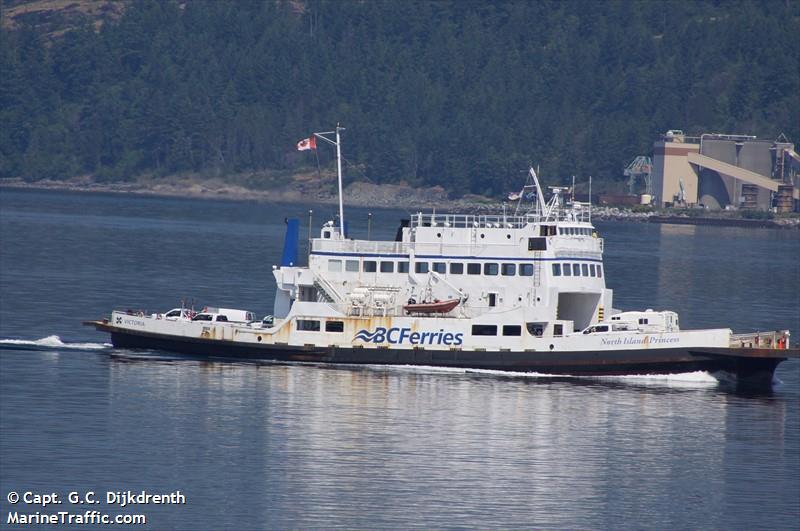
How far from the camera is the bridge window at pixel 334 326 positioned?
59219mm

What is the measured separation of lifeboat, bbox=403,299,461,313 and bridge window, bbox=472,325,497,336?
1.22 m

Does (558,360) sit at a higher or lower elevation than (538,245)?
lower

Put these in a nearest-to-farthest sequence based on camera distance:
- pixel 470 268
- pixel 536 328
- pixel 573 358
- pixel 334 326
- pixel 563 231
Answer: pixel 573 358
pixel 536 328
pixel 334 326
pixel 470 268
pixel 563 231

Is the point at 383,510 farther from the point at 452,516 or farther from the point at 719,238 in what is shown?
the point at 719,238

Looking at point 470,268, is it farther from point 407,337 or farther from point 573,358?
point 573,358

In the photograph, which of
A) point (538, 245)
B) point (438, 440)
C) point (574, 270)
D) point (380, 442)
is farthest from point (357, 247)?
point (380, 442)

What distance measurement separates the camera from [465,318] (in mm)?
58344

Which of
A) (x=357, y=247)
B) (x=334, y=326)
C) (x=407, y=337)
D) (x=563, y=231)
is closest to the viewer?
Answer: (x=407, y=337)

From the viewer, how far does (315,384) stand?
56.0m

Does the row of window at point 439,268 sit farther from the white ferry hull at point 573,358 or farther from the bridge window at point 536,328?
the white ferry hull at point 573,358

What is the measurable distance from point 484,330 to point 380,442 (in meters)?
11.8

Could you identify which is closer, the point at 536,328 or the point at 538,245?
the point at 536,328

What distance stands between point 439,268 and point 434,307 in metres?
2.01

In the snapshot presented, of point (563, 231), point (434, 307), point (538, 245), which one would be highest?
point (563, 231)
